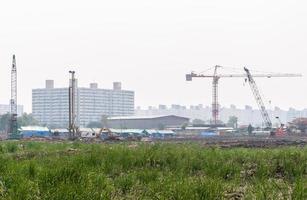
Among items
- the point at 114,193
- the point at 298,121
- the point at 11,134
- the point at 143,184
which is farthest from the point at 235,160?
the point at 298,121

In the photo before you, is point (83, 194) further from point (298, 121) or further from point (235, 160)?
point (298, 121)

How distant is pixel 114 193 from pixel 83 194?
155 centimetres

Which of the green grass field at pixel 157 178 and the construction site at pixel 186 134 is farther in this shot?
the construction site at pixel 186 134

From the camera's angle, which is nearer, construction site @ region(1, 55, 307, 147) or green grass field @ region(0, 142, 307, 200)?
green grass field @ region(0, 142, 307, 200)

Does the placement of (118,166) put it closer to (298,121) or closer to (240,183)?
(240,183)

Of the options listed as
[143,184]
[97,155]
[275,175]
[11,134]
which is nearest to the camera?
[143,184]

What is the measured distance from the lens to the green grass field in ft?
34.5

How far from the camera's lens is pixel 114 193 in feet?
38.2

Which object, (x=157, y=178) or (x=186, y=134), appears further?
(x=186, y=134)

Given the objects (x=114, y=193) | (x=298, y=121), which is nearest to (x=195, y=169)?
(x=114, y=193)

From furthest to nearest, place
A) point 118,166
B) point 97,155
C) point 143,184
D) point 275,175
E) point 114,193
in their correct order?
point 97,155 < point 118,166 < point 275,175 < point 143,184 < point 114,193

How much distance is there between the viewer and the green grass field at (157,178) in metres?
10.5

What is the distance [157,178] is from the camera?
13414 mm

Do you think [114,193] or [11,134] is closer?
[114,193]
